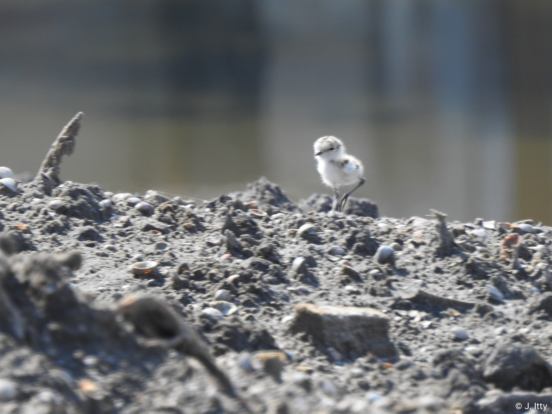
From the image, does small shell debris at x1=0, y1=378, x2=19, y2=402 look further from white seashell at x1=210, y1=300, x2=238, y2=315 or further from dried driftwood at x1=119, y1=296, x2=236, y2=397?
white seashell at x1=210, y1=300, x2=238, y2=315

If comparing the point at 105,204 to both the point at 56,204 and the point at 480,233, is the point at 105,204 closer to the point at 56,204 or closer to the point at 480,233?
the point at 56,204

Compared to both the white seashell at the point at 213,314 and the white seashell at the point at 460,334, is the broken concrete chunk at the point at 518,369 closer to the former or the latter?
the white seashell at the point at 460,334

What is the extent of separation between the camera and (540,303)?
2.50 metres

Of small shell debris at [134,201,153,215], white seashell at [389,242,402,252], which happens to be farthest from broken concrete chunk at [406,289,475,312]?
small shell debris at [134,201,153,215]

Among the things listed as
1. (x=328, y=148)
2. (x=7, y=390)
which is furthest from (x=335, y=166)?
(x=7, y=390)

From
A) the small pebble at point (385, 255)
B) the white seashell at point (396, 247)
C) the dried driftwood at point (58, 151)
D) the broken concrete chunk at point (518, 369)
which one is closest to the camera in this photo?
the broken concrete chunk at point (518, 369)

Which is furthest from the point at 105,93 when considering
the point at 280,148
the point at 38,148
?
the point at 280,148

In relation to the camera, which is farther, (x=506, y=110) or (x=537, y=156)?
(x=506, y=110)

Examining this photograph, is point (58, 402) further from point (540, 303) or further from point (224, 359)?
point (540, 303)

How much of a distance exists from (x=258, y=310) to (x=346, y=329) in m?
0.38

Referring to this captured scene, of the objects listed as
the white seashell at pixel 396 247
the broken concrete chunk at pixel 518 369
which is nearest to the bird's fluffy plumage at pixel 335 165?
the white seashell at pixel 396 247

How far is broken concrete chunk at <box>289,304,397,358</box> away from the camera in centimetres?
217

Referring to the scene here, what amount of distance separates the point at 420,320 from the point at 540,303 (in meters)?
0.52

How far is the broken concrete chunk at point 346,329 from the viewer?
2.17m
